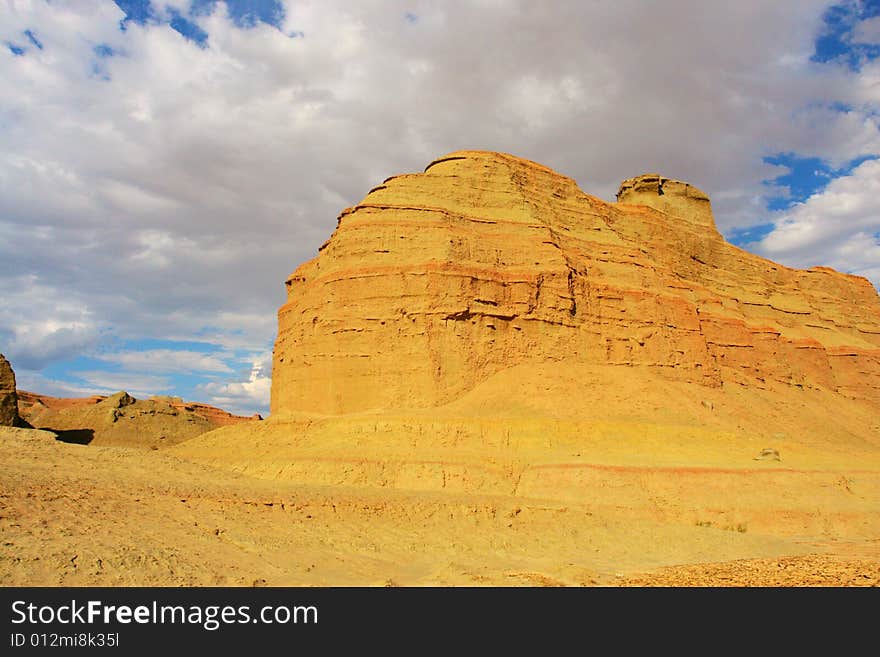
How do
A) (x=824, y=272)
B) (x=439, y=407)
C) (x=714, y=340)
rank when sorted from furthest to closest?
1. (x=824, y=272)
2. (x=714, y=340)
3. (x=439, y=407)

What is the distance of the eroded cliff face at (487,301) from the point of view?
3206 centimetres

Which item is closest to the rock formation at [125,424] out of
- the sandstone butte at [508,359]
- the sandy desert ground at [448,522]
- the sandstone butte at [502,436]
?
the sandstone butte at [502,436]

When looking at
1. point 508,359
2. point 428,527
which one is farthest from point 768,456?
point 428,527

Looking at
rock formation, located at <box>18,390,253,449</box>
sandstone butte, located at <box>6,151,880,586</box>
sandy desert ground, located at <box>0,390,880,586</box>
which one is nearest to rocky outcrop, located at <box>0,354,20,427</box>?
rock formation, located at <box>18,390,253,449</box>

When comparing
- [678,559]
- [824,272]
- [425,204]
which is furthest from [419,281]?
[824,272]

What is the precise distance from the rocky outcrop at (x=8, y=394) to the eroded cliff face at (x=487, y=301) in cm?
1417

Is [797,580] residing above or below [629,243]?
below

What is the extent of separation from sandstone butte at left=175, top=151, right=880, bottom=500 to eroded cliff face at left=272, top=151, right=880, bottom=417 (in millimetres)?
103

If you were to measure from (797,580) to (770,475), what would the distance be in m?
13.9

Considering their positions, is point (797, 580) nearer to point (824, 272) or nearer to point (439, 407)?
point (439, 407)

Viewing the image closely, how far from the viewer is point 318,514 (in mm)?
16578

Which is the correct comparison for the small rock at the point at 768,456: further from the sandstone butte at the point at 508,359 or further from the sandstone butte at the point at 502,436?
the sandstone butte at the point at 502,436

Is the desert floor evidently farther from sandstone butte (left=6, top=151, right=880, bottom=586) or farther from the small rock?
the small rock

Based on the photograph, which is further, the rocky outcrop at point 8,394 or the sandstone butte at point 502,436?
the rocky outcrop at point 8,394
